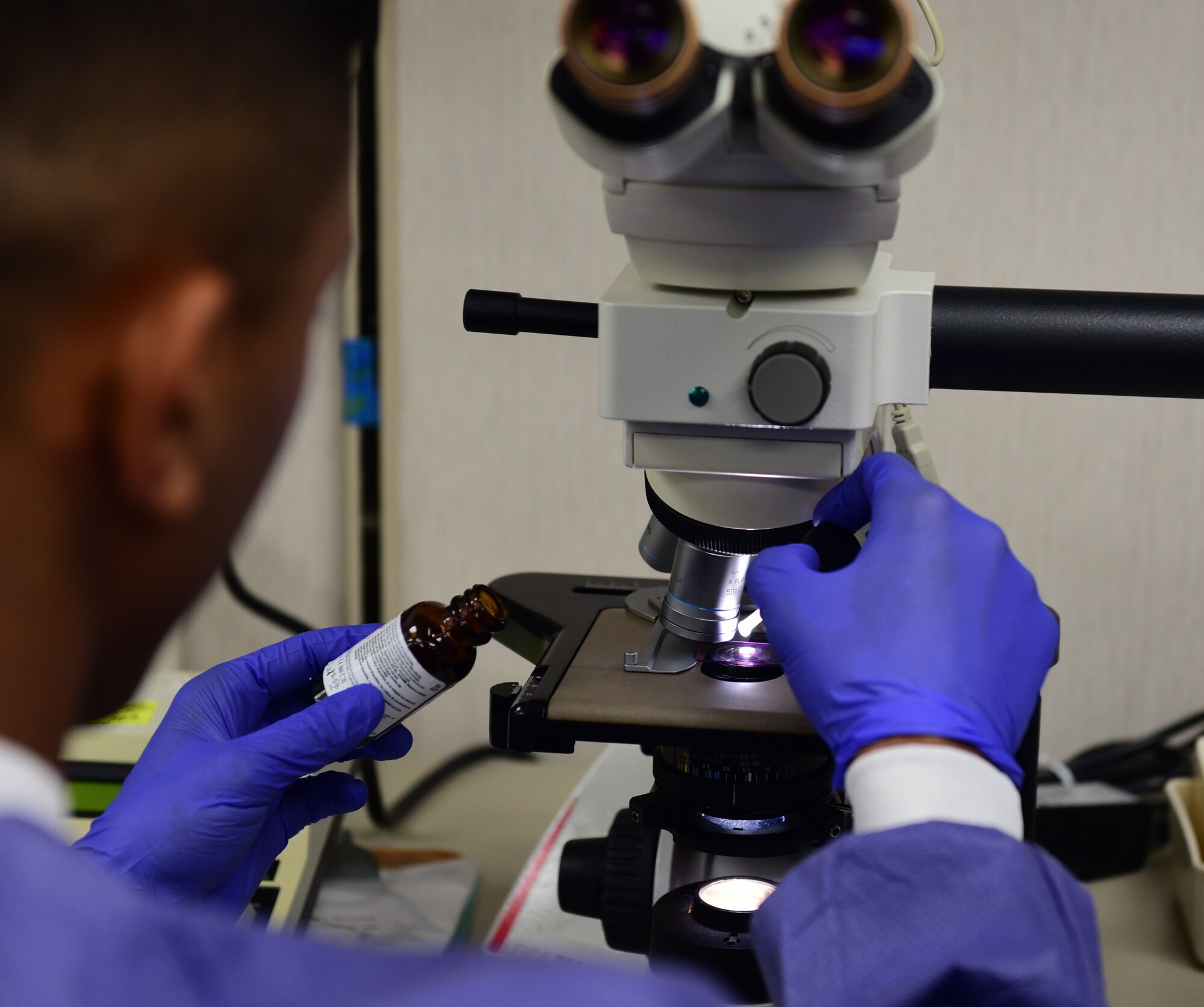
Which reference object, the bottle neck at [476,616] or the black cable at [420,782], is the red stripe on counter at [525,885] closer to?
the black cable at [420,782]

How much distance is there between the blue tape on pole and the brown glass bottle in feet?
2.09

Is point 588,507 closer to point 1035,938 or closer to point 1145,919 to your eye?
point 1145,919

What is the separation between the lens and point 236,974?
318mm

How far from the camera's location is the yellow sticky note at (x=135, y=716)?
3.51 ft

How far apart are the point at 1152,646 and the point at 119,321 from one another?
132 cm

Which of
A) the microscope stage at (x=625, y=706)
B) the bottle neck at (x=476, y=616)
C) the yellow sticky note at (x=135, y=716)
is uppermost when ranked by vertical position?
the bottle neck at (x=476, y=616)

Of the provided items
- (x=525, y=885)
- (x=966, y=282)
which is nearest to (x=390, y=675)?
(x=525, y=885)

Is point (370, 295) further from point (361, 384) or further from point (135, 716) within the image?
point (135, 716)

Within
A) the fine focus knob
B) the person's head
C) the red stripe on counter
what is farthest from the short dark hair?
the red stripe on counter

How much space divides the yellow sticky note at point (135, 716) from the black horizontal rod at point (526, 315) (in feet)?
1.85

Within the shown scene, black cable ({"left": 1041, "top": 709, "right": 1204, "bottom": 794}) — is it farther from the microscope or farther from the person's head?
the person's head

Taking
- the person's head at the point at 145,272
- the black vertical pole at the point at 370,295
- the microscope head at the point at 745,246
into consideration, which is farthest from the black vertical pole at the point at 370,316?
the person's head at the point at 145,272

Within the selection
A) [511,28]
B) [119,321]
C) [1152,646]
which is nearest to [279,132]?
[119,321]

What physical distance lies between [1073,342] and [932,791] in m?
0.28
